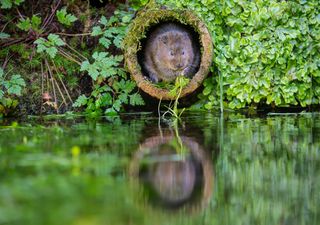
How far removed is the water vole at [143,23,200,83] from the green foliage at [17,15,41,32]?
0.85m

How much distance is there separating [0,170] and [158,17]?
7.68 ft

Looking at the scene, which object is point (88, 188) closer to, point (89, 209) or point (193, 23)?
point (89, 209)

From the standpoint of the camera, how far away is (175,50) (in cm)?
444

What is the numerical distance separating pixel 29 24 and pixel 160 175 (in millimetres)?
2575

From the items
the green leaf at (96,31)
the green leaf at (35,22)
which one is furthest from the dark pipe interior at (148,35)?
the green leaf at (35,22)

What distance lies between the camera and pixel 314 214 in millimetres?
1838

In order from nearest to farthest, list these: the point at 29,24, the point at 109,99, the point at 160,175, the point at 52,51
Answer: the point at 160,175, the point at 52,51, the point at 109,99, the point at 29,24

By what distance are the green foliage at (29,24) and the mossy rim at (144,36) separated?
28.5 inches

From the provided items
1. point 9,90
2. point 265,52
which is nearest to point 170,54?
point 265,52

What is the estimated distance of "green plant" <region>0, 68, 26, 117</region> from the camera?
4211mm

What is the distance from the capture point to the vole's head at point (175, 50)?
4430 millimetres

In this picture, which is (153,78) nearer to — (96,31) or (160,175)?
(96,31)

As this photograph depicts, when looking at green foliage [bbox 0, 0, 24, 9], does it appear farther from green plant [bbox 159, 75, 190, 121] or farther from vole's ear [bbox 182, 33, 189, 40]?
green plant [bbox 159, 75, 190, 121]

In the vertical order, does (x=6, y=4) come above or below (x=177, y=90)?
above
